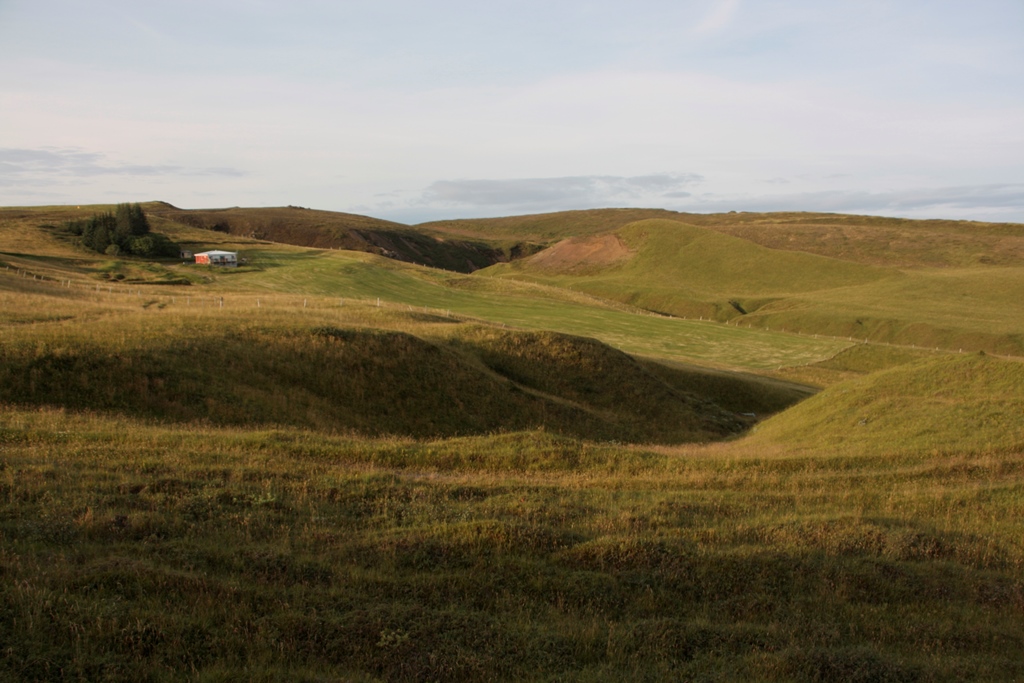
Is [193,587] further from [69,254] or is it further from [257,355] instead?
[69,254]

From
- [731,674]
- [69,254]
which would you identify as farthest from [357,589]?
[69,254]

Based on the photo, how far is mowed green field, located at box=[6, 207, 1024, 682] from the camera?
23.9ft

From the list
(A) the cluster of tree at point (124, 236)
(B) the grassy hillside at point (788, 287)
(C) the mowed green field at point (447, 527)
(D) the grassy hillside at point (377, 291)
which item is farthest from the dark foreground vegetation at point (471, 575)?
(A) the cluster of tree at point (124, 236)

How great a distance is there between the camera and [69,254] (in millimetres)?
73312

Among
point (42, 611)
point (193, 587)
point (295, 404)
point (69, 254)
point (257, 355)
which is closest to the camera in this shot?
point (42, 611)

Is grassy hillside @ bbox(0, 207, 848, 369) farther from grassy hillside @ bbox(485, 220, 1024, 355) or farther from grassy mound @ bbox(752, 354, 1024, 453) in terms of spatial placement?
grassy mound @ bbox(752, 354, 1024, 453)

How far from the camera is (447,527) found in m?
10.5

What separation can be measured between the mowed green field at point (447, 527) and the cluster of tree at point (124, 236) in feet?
163

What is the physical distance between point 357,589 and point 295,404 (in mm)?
18274

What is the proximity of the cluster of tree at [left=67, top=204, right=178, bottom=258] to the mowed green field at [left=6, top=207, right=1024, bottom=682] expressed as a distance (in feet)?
163

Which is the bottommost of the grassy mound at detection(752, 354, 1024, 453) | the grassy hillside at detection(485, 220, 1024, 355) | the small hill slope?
the grassy mound at detection(752, 354, 1024, 453)

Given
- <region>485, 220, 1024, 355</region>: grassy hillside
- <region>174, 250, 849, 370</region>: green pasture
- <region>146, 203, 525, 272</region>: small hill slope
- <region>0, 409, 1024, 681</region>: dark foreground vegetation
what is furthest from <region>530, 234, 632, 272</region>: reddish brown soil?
<region>0, 409, 1024, 681</region>: dark foreground vegetation

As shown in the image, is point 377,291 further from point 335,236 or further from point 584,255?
point 335,236

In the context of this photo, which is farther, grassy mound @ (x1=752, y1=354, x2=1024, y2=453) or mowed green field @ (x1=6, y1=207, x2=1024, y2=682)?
grassy mound @ (x1=752, y1=354, x2=1024, y2=453)
